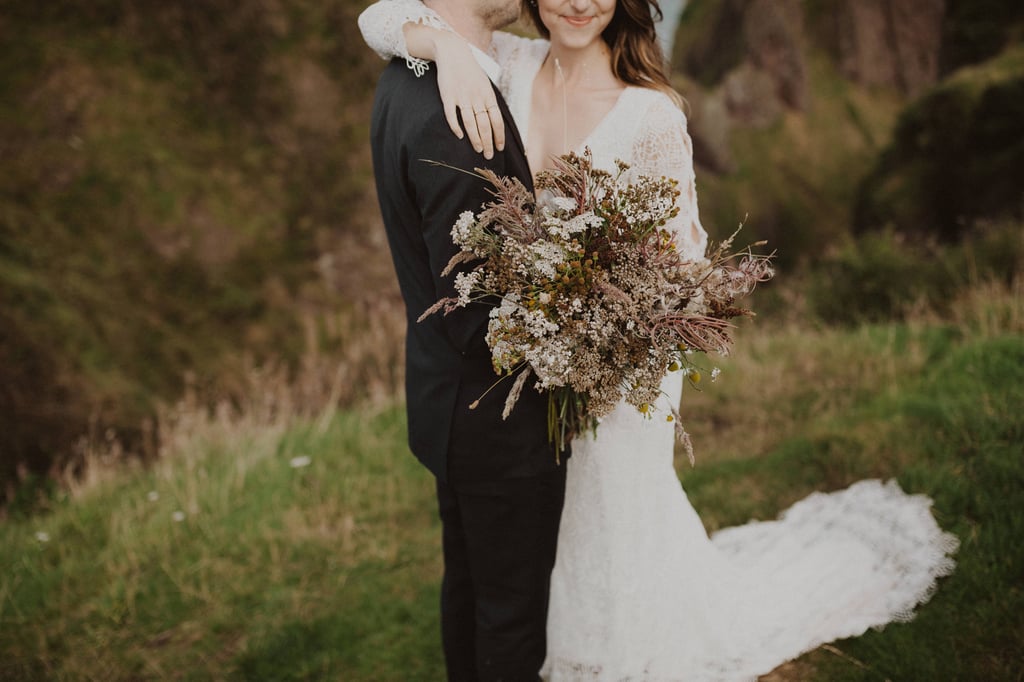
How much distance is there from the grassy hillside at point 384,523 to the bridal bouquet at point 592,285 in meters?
1.68

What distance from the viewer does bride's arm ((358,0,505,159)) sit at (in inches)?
75.8

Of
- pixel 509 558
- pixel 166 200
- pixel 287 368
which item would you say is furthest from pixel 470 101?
pixel 166 200

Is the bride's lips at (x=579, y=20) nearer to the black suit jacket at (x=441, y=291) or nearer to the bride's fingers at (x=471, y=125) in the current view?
the black suit jacket at (x=441, y=291)

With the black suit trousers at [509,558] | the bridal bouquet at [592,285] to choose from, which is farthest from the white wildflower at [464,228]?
the black suit trousers at [509,558]

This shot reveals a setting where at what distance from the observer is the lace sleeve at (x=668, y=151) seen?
2.30 m

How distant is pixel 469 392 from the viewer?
2.20 m

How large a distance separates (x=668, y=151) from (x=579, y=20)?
60 cm

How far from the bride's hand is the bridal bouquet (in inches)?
5.2

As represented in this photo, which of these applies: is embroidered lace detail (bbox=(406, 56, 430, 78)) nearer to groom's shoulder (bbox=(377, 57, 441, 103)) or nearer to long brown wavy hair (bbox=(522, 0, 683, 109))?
groom's shoulder (bbox=(377, 57, 441, 103))

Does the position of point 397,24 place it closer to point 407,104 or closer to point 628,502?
point 407,104

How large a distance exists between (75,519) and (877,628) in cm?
466

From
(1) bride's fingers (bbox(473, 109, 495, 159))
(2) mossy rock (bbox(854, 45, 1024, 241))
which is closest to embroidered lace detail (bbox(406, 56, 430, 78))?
(1) bride's fingers (bbox(473, 109, 495, 159))

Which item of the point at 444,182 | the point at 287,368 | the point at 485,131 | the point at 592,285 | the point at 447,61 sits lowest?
the point at 287,368

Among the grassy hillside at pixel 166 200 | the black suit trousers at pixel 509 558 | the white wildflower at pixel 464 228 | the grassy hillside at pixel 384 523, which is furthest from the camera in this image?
the grassy hillside at pixel 166 200
